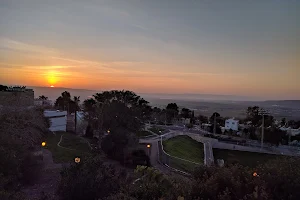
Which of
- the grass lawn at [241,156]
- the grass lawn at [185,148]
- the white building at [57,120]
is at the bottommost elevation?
the grass lawn at [241,156]

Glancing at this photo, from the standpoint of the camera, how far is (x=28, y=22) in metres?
14.3

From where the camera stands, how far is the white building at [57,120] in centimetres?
2701

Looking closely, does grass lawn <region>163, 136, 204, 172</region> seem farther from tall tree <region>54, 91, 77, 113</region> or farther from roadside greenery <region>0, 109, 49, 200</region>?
tall tree <region>54, 91, 77, 113</region>

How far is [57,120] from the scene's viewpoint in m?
27.9

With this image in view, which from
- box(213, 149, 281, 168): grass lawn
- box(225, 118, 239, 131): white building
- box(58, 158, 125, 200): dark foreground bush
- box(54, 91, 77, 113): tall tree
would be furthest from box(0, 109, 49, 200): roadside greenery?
box(225, 118, 239, 131): white building

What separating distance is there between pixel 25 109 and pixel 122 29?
22.1 ft

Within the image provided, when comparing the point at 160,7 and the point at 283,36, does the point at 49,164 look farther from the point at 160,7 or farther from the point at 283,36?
the point at 283,36

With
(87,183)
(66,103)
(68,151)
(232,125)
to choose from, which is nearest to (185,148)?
(68,151)

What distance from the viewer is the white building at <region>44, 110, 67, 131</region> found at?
27.0m

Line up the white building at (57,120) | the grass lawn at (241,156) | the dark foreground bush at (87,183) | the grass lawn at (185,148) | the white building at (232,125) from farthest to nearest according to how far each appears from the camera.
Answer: the white building at (232,125)
the grass lawn at (241,156)
the white building at (57,120)
the grass lawn at (185,148)
the dark foreground bush at (87,183)

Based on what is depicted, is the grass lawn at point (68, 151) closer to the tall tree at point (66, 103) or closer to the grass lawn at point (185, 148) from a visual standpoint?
the grass lawn at point (185, 148)

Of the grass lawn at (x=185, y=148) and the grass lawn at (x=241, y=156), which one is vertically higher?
the grass lawn at (x=185, y=148)

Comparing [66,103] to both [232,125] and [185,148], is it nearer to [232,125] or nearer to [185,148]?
[185,148]

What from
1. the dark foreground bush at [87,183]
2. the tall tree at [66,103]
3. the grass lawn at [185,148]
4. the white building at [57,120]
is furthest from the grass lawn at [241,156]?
the dark foreground bush at [87,183]
